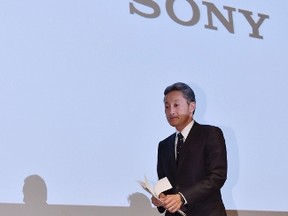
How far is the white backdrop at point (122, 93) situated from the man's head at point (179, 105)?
2.40ft

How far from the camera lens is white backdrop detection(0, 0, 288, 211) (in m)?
3.00

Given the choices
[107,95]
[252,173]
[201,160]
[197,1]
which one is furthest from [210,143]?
[197,1]

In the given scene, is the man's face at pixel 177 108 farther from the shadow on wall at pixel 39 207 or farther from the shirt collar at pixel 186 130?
the shadow on wall at pixel 39 207

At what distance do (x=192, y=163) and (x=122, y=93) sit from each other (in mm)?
919

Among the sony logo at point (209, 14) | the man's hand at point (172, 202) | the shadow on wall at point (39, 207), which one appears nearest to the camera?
the man's hand at point (172, 202)

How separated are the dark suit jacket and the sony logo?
1.16 meters

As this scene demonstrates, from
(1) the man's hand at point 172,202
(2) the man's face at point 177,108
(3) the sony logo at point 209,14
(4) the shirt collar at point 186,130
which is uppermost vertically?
(3) the sony logo at point 209,14

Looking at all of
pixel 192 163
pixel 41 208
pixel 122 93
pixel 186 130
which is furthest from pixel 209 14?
pixel 41 208

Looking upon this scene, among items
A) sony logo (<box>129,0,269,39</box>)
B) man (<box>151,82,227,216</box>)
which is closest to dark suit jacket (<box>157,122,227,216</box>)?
man (<box>151,82,227,216</box>)

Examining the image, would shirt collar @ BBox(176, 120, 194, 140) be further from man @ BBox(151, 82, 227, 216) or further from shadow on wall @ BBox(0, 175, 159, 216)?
shadow on wall @ BBox(0, 175, 159, 216)

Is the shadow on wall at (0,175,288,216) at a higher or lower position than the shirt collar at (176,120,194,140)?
lower

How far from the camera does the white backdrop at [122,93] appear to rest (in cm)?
300

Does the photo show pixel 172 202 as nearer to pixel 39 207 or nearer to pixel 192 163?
pixel 192 163

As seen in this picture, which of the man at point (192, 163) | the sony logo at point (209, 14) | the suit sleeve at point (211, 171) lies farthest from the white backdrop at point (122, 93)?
the suit sleeve at point (211, 171)
